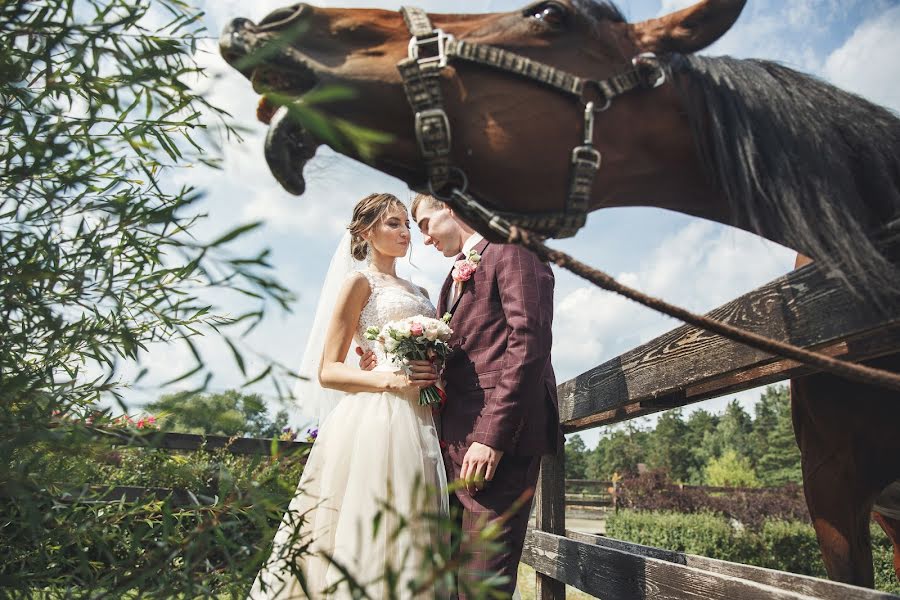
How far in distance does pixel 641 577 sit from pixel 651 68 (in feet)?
6.54

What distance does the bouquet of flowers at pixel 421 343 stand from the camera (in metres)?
3.04

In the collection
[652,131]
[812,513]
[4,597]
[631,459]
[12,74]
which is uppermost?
[631,459]

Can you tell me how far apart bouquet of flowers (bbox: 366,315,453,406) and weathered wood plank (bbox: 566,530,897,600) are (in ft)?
4.04

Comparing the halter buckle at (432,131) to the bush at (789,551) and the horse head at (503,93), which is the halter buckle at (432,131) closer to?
the horse head at (503,93)

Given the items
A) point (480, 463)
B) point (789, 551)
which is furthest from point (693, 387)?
point (789, 551)

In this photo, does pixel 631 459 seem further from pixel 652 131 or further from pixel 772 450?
pixel 652 131

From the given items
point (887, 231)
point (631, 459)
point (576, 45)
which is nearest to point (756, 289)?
point (887, 231)

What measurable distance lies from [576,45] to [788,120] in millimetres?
591

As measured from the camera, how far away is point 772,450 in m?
56.2

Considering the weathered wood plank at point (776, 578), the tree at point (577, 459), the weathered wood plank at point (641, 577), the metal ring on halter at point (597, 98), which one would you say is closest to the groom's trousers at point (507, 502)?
the weathered wood plank at point (641, 577)

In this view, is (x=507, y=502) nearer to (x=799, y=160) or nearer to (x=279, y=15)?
(x=799, y=160)

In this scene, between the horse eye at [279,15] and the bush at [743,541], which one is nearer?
the horse eye at [279,15]

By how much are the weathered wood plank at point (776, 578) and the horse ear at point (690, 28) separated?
61.0 inches

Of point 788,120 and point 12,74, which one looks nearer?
point 12,74
